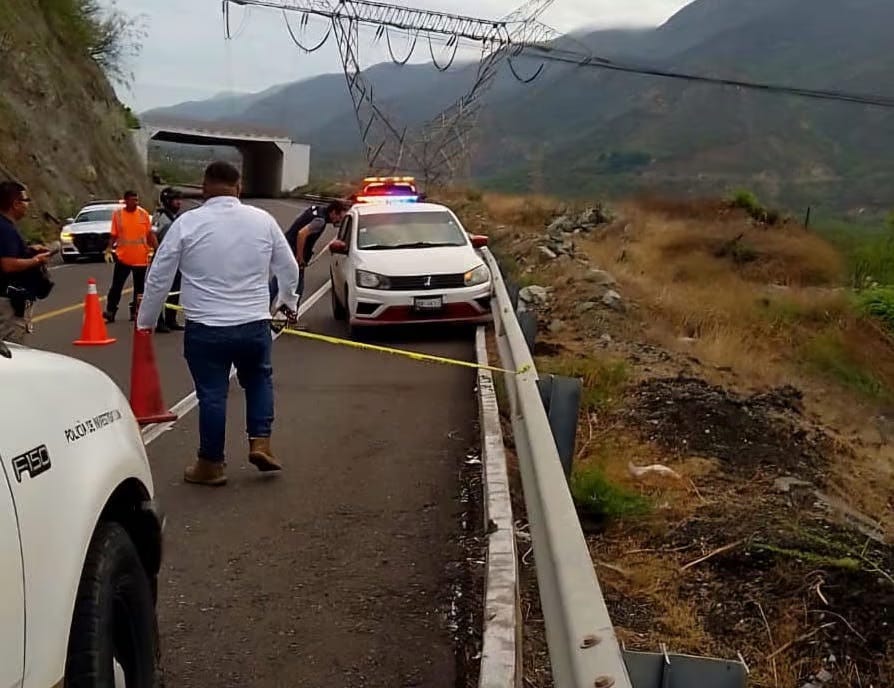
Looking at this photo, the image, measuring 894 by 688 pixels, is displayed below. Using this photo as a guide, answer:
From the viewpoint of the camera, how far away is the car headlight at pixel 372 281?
13.5 m

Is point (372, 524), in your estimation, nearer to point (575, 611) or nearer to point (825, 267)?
point (575, 611)

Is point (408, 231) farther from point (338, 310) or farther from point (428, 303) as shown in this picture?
point (428, 303)

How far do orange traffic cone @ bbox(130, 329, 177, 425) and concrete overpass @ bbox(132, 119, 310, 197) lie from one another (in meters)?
76.0

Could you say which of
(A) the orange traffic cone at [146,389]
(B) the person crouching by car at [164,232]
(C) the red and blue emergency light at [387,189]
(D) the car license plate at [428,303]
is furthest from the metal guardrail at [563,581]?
(C) the red and blue emergency light at [387,189]

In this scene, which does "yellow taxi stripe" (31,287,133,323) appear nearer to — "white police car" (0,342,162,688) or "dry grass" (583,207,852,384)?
"dry grass" (583,207,852,384)

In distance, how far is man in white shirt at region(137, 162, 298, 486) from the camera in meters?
6.80

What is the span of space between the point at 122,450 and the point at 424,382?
7.70 meters

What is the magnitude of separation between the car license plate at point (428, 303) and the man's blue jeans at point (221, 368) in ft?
20.7

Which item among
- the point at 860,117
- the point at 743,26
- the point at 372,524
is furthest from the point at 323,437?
the point at 743,26

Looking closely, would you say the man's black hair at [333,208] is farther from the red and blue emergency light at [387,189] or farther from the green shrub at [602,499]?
the green shrub at [602,499]

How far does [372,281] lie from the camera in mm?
13531

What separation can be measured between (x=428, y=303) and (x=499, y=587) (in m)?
8.92

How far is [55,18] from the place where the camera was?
140 ft

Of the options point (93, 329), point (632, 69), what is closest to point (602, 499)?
point (93, 329)
